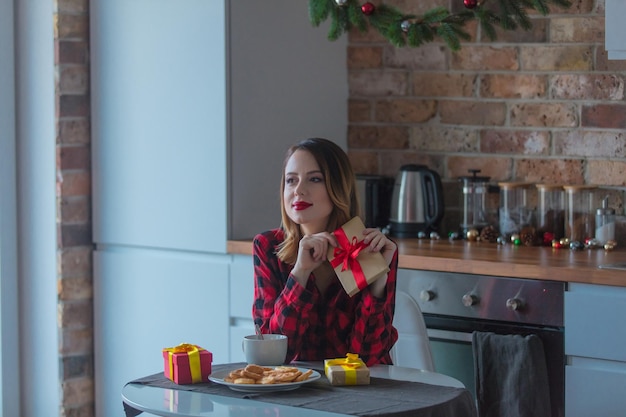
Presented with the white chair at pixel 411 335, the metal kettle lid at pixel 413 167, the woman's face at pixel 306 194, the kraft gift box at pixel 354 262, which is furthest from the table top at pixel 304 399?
the metal kettle lid at pixel 413 167

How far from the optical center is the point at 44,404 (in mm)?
3664

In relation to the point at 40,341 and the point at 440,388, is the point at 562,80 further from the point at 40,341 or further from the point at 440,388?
the point at 40,341

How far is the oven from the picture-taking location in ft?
8.81

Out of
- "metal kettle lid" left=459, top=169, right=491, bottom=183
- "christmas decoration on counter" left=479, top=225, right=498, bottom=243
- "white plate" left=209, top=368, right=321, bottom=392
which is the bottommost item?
"white plate" left=209, top=368, right=321, bottom=392

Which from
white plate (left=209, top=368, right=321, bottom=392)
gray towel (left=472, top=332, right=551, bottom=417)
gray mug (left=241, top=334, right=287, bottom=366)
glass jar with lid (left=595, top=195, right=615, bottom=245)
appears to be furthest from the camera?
glass jar with lid (left=595, top=195, right=615, bottom=245)

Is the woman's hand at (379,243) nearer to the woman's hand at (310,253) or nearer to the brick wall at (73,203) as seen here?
the woman's hand at (310,253)

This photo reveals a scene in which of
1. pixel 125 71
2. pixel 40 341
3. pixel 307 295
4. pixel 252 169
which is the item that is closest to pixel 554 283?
pixel 307 295

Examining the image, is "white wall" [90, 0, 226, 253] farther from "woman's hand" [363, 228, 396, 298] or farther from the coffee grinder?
"woman's hand" [363, 228, 396, 298]

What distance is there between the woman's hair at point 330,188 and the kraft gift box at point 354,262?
0.48ft

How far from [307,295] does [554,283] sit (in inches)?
27.1

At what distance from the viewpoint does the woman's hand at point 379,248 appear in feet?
7.43

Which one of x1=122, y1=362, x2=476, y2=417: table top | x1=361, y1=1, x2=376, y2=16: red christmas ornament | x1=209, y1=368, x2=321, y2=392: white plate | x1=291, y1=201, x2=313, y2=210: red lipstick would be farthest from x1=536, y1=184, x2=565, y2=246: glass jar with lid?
x1=209, y1=368, x2=321, y2=392: white plate

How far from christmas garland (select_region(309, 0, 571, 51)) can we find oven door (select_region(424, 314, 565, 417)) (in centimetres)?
83

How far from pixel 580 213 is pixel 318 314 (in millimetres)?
1087
